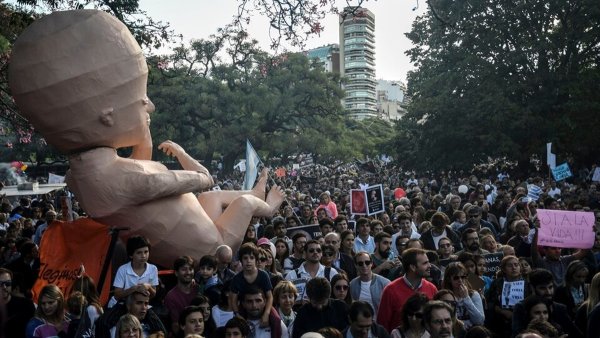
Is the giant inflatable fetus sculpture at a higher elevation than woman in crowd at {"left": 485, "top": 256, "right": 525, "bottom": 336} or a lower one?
higher

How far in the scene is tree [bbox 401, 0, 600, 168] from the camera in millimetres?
24719

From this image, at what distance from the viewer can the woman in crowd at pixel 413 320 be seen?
16.7ft

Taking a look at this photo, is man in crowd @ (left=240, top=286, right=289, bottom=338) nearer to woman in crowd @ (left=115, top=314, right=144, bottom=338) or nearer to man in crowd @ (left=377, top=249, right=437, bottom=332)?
man in crowd @ (left=377, top=249, right=437, bottom=332)

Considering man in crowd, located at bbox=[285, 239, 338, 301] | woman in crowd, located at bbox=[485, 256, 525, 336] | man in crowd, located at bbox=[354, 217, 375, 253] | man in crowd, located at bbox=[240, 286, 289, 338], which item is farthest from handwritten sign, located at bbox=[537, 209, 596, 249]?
man in crowd, located at bbox=[240, 286, 289, 338]

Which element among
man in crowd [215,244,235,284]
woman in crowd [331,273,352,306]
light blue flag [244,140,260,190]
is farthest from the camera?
light blue flag [244,140,260,190]

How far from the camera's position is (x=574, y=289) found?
6.35 m

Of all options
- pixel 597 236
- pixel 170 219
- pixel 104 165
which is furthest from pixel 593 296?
pixel 104 165

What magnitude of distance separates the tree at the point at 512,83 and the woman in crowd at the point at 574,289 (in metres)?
18.8

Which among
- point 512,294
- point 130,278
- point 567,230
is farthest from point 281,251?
point 567,230

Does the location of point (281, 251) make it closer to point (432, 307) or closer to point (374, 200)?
point (432, 307)

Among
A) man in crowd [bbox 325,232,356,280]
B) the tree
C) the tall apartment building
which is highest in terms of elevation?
the tall apartment building

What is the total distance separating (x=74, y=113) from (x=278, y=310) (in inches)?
142

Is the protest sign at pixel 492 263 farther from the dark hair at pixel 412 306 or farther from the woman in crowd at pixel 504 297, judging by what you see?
the dark hair at pixel 412 306

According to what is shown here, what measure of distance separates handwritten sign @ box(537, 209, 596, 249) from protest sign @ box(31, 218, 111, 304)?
16.7ft
